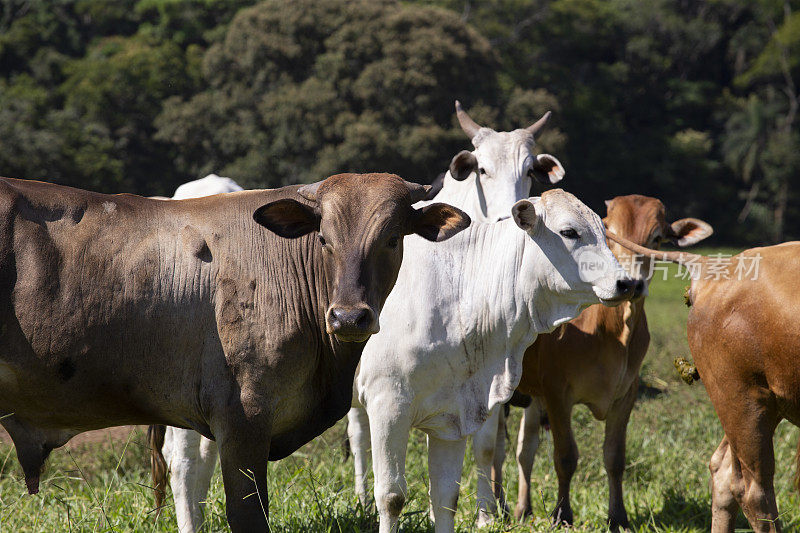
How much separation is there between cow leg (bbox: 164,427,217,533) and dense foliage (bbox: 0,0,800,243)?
19881 millimetres

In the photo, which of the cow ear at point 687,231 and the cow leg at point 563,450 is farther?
→ the cow ear at point 687,231

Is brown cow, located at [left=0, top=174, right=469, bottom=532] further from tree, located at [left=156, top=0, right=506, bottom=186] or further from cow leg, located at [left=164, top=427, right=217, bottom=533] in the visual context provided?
tree, located at [left=156, top=0, right=506, bottom=186]

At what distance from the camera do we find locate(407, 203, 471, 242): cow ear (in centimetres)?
384

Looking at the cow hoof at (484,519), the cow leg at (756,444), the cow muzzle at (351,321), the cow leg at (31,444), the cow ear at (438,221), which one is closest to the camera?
the cow muzzle at (351,321)

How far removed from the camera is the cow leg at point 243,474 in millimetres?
3475

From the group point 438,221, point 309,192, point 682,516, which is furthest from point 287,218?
point 682,516

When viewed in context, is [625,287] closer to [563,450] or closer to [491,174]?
[563,450]

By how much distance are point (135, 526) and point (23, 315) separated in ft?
6.21

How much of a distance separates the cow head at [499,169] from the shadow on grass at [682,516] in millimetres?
2243

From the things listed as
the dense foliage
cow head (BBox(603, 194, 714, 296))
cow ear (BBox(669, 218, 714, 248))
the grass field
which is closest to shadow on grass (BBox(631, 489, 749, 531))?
the grass field

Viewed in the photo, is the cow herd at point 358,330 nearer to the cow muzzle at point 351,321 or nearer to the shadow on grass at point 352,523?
the cow muzzle at point 351,321

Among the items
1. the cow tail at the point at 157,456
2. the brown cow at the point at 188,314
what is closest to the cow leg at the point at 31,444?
the brown cow at the point at 188,314

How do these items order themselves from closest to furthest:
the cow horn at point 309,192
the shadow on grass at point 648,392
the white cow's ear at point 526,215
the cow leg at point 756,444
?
1. the cow horn at point 309,192
2. the white cow's ear at point 526,215
3. the cow leg at point 756,444
4. the shadow on grass at point 648,392

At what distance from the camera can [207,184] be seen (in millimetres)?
6395
